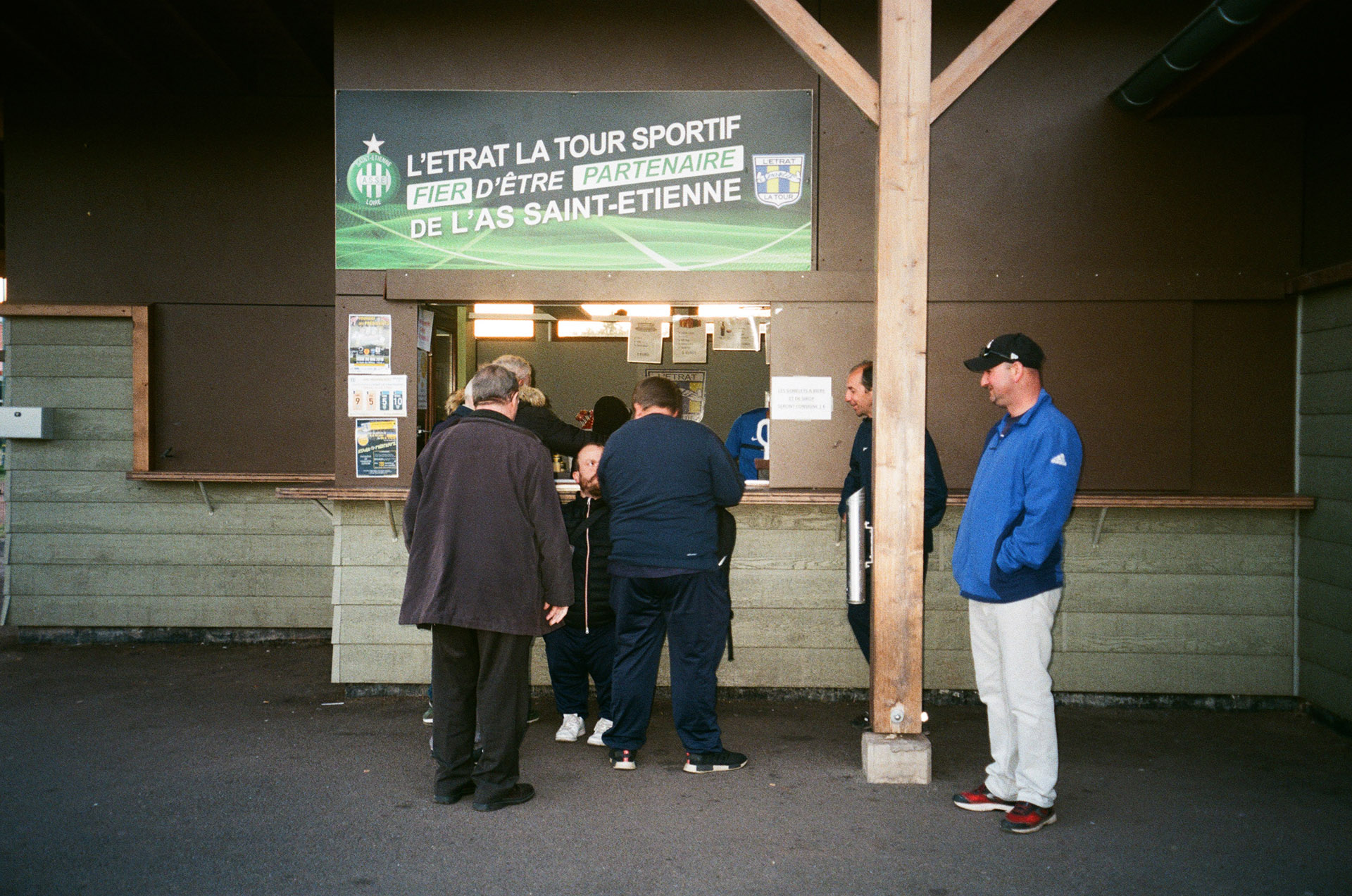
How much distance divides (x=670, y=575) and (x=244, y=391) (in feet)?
12.7

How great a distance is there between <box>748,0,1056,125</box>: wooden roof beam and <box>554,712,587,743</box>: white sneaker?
300 cm

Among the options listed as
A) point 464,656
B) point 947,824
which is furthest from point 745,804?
point 464,656

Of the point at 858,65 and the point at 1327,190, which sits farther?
the point at 1327,190

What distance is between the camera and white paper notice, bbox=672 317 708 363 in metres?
8.22

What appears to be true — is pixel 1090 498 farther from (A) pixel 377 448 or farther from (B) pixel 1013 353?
(A) pixel 377 448

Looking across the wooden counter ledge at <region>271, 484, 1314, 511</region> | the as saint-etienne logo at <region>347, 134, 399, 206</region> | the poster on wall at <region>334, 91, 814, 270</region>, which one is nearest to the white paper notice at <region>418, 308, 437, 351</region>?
the poster on wall at <region>334, 91, 814, 270</region>

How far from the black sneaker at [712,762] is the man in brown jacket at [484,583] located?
0.74 metres

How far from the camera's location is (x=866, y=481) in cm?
488

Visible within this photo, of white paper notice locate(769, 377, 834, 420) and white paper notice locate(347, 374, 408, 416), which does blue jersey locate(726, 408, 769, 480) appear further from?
white paper notice locate(347, 374, 408, 416)

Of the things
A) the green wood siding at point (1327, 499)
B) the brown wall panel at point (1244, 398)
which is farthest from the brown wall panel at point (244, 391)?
the green wood siding at point (1327, 499)

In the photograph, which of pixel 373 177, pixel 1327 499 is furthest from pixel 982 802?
pixel 373 177

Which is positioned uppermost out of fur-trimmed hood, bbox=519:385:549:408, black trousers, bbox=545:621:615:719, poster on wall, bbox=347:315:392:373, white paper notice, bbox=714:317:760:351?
white paper notice, bbox=714:317:760:351

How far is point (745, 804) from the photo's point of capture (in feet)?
13.3

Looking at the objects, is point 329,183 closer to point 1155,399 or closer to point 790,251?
point 790,251
